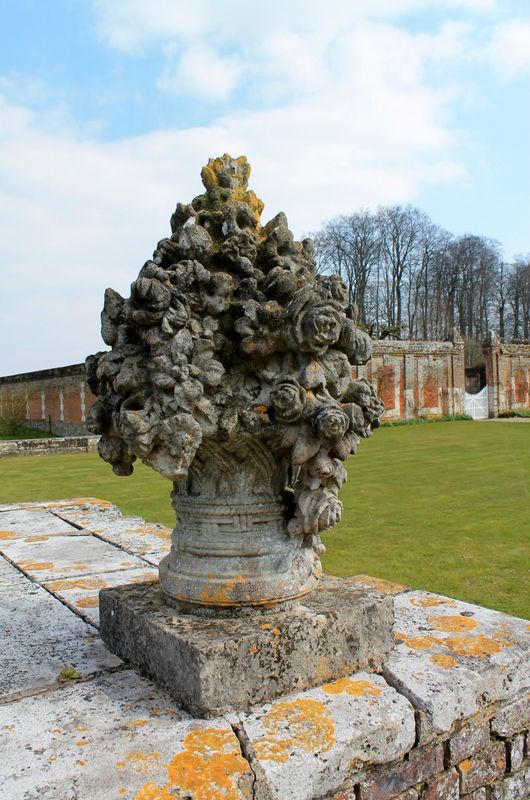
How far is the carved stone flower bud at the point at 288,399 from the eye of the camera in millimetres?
2141

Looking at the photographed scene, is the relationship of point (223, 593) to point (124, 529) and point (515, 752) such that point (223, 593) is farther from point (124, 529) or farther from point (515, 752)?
point (124, 529)

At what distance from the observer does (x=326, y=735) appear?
6.17 feet

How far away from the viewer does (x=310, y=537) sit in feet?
8.11

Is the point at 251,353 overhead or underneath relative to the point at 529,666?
overhead

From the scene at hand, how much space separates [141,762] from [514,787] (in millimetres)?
1498

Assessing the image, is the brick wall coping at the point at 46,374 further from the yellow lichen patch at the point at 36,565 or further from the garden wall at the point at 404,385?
the yellow lichen patch at the point at 36,565

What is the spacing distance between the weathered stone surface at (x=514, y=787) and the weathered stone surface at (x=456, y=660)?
0.31 m

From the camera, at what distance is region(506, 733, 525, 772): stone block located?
7.75 ft

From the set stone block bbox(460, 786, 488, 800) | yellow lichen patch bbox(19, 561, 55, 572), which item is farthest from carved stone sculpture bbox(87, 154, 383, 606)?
yellow lichen patch bbox(19, 561, 55, 572)

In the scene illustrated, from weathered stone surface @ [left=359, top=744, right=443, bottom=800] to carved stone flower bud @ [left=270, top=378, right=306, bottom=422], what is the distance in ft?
3.89

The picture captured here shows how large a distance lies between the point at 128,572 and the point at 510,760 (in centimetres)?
246

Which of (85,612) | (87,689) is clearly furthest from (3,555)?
(87,689)

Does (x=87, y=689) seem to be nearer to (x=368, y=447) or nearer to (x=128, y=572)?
(x=128, y=572)

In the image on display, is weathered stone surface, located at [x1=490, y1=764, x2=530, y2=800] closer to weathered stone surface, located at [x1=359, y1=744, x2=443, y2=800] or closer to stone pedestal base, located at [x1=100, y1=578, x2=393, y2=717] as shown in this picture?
weathered stone surface, located at [x1=359, y1=744, x2=443, y2=800]
